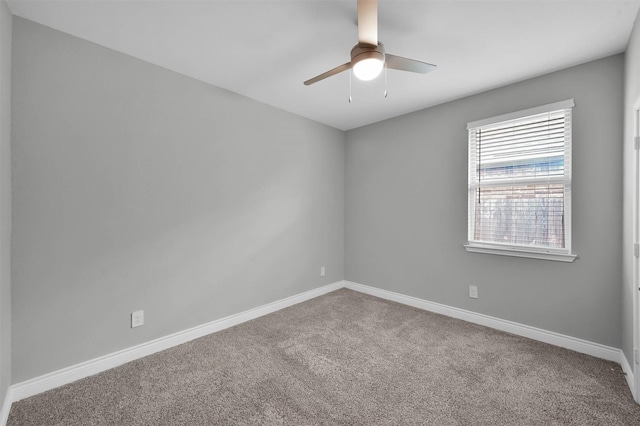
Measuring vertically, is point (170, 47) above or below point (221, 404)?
above

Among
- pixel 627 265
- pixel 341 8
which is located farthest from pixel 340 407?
pixel 341 8

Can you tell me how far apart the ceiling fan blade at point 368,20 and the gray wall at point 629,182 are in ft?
5.73

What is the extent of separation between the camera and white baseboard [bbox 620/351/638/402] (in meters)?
1.78

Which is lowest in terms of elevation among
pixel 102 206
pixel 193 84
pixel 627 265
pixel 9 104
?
pixel 627 265

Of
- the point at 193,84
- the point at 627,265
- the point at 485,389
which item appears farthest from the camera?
the point at 193,84

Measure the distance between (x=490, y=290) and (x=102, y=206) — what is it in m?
3.64

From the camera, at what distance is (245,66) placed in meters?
2.40

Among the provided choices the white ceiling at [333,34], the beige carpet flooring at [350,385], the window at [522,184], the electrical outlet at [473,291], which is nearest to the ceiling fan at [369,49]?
the white ceiling at [333,34]

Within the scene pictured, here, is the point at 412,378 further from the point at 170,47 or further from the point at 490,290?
the point at 170,47

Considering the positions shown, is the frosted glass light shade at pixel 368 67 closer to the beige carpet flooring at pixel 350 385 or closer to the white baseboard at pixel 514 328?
the beige carpet flooring at pixel 350 385

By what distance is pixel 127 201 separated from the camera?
2.23m

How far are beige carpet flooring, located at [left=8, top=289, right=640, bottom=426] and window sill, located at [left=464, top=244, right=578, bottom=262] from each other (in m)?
0.78

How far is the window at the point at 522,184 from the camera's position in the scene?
2467 mm

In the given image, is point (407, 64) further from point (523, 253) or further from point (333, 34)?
point (523, 253)
